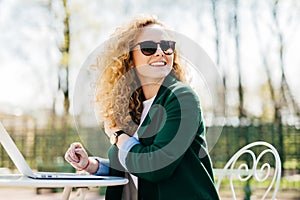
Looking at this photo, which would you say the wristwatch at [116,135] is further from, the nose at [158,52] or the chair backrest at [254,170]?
the chair backrest at [254,170]

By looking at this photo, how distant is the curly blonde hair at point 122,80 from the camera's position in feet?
5.90

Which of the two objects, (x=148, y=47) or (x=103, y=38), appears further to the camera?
(x=103, y=38)

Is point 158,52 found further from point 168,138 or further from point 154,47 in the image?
point 168,138

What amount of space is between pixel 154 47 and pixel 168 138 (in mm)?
313

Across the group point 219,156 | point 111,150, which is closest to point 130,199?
point 111,150

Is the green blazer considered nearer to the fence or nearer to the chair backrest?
the chair backrest

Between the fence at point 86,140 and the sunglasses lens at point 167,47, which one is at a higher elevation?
the sunglasses lens at point 167,47

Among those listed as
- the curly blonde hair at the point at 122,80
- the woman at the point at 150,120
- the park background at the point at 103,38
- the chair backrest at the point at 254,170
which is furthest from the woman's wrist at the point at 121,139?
the park background at the point at 103,38

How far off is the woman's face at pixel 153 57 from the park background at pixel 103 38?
614cm

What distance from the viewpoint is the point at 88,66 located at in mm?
1783

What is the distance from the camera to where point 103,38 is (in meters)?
8.08

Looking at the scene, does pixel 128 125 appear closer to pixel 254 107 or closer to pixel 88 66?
pixel 88 66

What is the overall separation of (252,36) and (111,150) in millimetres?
7584

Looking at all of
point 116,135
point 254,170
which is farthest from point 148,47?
point 254,170
